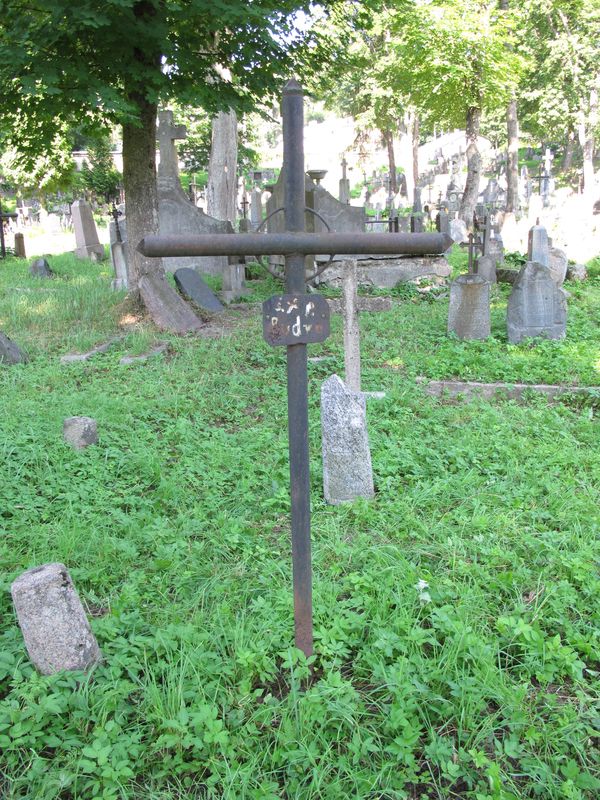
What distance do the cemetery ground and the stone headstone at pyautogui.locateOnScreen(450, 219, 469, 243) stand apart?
1476cm

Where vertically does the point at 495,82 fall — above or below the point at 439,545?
above

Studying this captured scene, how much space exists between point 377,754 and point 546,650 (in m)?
0.87

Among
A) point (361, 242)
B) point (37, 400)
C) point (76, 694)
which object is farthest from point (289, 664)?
point (37, 400)

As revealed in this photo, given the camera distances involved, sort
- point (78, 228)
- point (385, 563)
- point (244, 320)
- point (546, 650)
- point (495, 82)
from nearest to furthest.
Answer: point (546, 650)
point (385, 563)
point (244, 320)
point (78, 228)
point (495, 82)

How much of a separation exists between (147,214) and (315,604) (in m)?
7.70

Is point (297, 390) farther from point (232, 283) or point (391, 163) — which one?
point (391, 163)

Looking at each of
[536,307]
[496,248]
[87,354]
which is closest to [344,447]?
[87,354]

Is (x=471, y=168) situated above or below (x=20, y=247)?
above

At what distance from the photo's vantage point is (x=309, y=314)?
224 cm

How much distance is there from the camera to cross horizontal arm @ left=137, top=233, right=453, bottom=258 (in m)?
2.16

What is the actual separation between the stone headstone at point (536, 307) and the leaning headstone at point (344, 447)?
4.52m

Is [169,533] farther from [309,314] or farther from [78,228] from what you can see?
[78,228]

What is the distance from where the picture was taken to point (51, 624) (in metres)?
2.46

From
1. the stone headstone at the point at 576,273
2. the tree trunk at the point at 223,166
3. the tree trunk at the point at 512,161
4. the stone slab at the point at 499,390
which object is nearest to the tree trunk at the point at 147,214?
the stone slab at the point at 499,390
